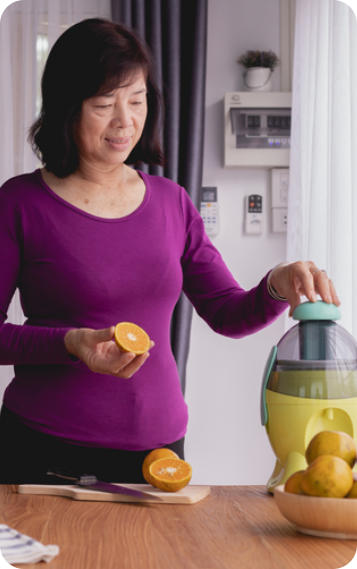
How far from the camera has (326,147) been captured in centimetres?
227

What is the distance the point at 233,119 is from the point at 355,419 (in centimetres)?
209

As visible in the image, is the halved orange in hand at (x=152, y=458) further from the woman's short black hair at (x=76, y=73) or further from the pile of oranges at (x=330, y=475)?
the woman's short black hair at (x=76, y=73)

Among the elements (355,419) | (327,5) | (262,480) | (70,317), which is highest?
(327,5)

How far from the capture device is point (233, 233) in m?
3.07

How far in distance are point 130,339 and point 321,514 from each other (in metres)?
0.40

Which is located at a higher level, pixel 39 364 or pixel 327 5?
pixel 327 5

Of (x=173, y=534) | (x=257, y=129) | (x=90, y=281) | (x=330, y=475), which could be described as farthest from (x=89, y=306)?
(x=257, y=129)

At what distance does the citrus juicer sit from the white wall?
1848 millimetres

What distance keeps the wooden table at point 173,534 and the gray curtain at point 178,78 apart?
1.79m

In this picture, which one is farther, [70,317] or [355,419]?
[70,317]

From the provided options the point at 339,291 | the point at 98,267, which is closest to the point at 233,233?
the point at 339,291

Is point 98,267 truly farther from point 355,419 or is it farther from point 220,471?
→ point 220,471

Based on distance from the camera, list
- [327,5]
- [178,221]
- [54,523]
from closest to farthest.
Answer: [54,523]
[178,221]
[327,5]

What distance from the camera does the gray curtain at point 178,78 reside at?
2.88m
